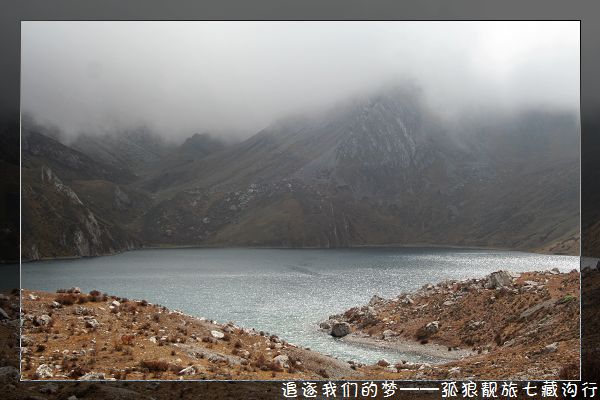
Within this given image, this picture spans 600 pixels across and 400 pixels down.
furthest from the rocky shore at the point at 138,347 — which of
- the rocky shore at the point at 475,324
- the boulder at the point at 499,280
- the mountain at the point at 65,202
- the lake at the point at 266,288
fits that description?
the mountain at the point at 65,202

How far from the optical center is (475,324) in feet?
75.5

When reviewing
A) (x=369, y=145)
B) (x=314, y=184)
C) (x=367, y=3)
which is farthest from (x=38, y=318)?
(x=369, y=145)

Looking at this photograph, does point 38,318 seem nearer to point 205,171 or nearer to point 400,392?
point 400,392

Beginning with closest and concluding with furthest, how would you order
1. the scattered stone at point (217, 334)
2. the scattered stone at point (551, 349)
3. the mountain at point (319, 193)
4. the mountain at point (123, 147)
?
1. the scattered stone at point (551, 349)
2. the scattered stone at point (217, 334)
3. the mountain at point (319, 193)
4. the mountain at point (123, 147)

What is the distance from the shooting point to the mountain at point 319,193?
128625mm

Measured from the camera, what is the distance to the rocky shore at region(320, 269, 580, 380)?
1391 centimetres

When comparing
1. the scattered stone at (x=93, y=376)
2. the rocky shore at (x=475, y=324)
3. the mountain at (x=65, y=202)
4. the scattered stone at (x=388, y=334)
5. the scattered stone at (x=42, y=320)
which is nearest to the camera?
the scattered stone at (x=93, y=376)

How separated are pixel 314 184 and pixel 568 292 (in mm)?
130722

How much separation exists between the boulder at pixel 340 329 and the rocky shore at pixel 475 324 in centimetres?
5

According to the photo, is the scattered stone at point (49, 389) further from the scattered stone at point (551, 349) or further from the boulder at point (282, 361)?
the scattered stone at point (551, 349)

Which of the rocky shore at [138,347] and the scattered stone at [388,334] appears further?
the scattered stone at [388,334]

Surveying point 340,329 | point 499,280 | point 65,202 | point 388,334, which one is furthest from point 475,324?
point 65,202

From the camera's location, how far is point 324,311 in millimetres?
35406

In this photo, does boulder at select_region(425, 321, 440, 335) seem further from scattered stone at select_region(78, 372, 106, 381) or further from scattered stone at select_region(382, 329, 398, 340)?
scattered stone at select_region(78, 372, 106, 381)
